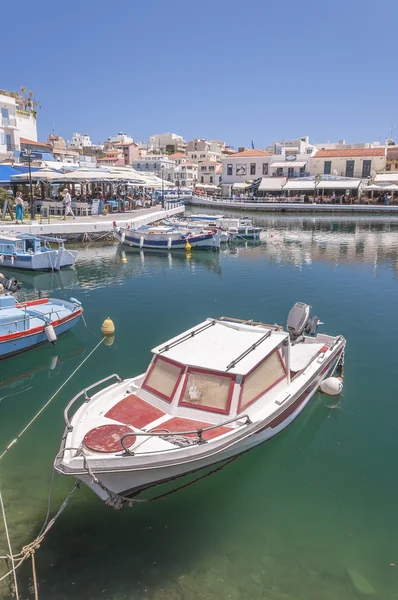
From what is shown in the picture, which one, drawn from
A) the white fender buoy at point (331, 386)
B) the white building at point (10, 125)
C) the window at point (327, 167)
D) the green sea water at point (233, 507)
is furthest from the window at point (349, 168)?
the white fender buoy at point (331, 386)

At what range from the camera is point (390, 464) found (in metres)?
9.37

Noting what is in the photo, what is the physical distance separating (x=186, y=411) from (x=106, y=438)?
166cm

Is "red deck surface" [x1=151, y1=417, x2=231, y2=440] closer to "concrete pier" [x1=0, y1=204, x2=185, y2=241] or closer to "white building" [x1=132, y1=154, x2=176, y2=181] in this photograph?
"concrete pier" [x1=0, y1=204, x2=185, y2=241]

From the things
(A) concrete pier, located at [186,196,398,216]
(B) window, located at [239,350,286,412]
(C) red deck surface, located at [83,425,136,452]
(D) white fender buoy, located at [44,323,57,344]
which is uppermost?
(A) concrete pier, located at [186,196,398,216]

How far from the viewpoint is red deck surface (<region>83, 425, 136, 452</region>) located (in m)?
7.52

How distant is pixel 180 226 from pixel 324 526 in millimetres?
36816

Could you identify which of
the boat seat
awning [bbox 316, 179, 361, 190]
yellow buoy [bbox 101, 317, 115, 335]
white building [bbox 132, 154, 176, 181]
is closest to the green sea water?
yellow buoy [bbox 101, 317, 115, 335]

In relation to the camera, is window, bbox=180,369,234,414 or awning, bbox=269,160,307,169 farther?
awning, bbox=269,160,307,169

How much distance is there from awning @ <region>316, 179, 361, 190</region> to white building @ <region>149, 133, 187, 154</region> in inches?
3010

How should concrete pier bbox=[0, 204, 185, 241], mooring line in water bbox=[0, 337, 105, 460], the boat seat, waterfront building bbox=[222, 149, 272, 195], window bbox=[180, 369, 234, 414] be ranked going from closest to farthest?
window bbox=[180, 369, 234, 414] → mooring line in water bbox=[0, 337, 105, 460] → the boat seat → concrete pier bbox=[0, 204, 185, 241] → waterfront building bbox=[222, 149, 272, 195]

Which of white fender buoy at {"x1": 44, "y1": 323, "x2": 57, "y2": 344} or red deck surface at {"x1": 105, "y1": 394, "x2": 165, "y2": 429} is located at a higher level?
red deck surface at {"x1": 105, "y1": 394, "x2": 165, "y2": 429}

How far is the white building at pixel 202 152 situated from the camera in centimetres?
12512

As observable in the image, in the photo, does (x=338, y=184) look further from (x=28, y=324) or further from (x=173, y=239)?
(x=28, y=324)

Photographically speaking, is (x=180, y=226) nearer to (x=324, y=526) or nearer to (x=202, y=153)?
(x=324, y=526)
